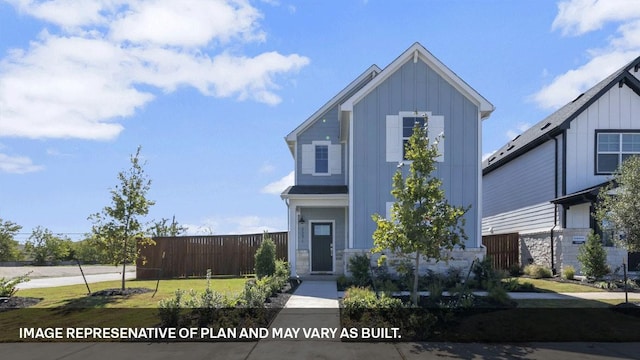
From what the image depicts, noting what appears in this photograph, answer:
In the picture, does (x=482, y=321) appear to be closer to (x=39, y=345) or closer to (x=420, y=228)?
(x=420, y=228)

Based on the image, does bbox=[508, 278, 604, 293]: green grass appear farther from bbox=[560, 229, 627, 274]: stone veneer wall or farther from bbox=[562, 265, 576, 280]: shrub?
bbox=[560, 229, 627, 274]: stone veneer wall

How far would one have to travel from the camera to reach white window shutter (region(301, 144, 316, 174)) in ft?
70.0

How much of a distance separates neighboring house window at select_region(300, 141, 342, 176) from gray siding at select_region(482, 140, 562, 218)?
885 cm

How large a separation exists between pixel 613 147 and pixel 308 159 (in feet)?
40.9

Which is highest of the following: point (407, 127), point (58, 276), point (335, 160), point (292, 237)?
point (407, 127)

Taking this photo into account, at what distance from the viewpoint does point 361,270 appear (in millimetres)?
15734

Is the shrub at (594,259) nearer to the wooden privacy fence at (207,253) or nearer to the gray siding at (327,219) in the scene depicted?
the gray siding at (327,219)

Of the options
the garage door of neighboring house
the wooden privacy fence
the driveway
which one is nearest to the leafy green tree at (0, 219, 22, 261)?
the driveway

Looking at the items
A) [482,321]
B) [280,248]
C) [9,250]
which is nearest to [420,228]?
[482,321]

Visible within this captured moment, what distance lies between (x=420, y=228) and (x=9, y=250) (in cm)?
2814

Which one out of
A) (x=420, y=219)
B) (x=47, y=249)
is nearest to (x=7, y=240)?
(x=47, y=249)

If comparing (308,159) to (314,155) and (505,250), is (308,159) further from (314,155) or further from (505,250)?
(505,250)

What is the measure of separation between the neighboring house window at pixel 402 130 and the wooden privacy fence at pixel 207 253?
298 inches

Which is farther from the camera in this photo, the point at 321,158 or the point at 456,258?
the point at 321,158
